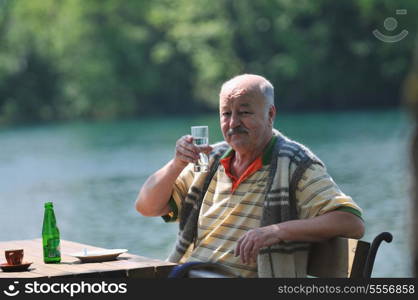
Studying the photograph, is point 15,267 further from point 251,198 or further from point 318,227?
point 318,227

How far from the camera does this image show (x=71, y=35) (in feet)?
200

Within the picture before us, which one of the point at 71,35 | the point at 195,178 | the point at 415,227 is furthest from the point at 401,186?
the point at 71,35

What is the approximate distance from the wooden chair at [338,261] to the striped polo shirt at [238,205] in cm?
13

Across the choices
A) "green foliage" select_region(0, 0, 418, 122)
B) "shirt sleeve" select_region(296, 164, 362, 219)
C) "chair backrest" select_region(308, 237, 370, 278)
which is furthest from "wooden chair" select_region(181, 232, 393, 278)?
"green foliage" select_region(0, 0, 418, 122)

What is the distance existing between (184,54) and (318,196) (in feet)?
194

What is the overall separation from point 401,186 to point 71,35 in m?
44.3

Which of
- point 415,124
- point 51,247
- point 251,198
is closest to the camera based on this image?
point 415,124

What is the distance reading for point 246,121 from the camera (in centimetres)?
426

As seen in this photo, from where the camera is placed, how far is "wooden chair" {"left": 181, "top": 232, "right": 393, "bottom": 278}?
379cm

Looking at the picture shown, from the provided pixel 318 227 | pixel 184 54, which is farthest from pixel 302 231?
pixel 184 54

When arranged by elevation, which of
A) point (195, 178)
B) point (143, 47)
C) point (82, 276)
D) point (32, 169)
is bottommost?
point (82, 276)

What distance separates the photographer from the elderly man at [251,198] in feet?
12.8

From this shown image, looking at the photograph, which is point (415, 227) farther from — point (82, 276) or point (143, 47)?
point (143, 47)

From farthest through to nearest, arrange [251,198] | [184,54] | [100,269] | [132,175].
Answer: [184,54] → [132,175] → [251,198] → [100,269]
